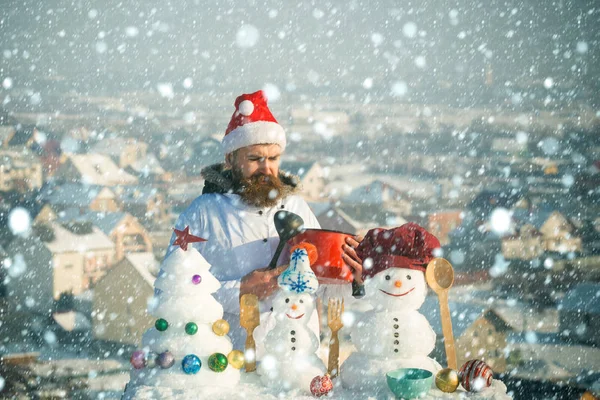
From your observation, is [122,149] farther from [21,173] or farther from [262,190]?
[262,190]

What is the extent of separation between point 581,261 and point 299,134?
393cm

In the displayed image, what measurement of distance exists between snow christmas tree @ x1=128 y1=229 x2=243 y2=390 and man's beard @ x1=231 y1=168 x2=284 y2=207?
666mm

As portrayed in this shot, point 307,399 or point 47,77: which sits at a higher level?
point 47,77

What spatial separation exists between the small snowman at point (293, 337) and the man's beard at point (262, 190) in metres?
0.77

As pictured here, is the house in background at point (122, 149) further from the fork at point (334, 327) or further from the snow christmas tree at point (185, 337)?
the fork at point (334, 327)

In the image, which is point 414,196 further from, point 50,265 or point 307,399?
point 307,399

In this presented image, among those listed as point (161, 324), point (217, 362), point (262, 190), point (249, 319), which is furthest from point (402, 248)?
point (262, 190)

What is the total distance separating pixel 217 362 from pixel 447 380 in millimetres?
702

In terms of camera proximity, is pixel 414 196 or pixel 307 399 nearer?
pixel 307 399

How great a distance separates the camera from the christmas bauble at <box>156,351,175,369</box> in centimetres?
190

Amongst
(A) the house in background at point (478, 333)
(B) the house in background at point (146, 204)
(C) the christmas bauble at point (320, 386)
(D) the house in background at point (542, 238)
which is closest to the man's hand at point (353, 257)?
(C) the christmas bauble at point (320, 386)

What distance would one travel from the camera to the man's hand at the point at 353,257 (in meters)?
2.03

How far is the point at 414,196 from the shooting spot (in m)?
7.64

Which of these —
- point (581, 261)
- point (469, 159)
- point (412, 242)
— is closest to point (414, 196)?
point (469, 159)
